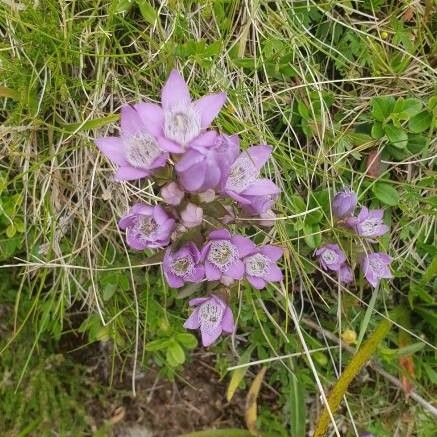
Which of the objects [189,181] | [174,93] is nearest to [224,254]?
[189,181]

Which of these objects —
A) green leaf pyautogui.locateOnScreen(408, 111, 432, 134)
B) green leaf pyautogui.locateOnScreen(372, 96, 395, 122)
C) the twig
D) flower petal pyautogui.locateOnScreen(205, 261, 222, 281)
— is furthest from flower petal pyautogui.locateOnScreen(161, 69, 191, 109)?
the twig

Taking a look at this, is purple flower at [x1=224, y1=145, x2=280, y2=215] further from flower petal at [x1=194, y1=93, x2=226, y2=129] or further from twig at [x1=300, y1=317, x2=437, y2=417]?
twig at [x1=300, y1=317, x2=437, y2=417]

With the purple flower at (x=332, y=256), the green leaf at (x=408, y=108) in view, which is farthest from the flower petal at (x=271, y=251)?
the green leaf at (x=408, y=108)

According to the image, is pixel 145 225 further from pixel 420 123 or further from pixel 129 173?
pixel 420 123

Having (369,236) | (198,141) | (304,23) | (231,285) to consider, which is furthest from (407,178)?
(198,141)

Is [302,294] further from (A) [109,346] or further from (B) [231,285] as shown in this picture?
(A) [109,346]

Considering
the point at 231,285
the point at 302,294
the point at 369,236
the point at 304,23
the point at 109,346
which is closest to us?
the point at 231,285
